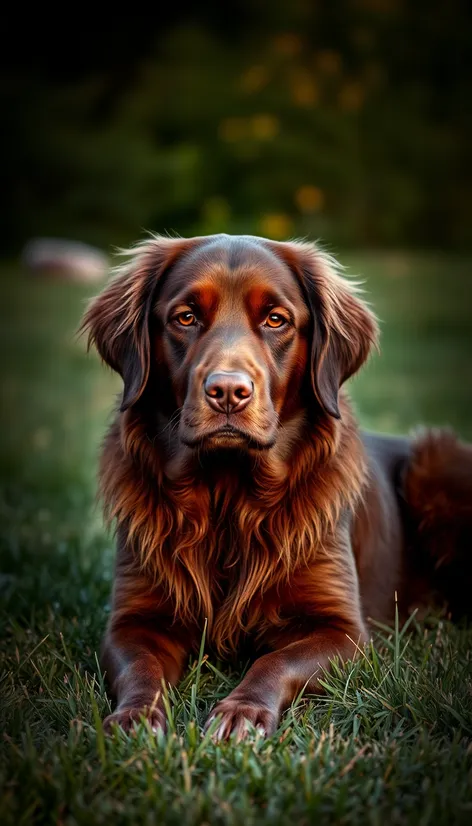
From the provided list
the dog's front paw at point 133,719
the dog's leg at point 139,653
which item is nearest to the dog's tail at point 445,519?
the dog's leg at point 139,653

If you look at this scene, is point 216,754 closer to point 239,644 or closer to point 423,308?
point 239,644

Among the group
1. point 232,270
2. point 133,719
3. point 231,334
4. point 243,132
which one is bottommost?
point 133,719

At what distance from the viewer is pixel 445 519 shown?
4.20 meters

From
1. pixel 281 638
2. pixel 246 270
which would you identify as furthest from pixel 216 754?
pixel 246 270

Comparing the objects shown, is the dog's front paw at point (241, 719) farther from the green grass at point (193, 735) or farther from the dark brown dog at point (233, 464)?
the dark brown dog at point (233, 464)

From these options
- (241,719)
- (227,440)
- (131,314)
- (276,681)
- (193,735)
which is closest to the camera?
(193,735)

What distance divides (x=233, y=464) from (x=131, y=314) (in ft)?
2.13

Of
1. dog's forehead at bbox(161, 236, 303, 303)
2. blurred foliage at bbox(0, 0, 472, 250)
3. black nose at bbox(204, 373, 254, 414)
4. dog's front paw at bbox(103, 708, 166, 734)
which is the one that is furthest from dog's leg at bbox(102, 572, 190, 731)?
blurred foliage at bbox(0, 0, 472, 250)

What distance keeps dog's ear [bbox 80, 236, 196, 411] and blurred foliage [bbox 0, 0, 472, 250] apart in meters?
16.6

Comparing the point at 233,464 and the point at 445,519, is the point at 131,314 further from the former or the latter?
the point at 445,519

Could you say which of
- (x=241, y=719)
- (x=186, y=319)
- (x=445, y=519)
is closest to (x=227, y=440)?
(x=186, y=319)

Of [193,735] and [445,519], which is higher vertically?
[445,519]

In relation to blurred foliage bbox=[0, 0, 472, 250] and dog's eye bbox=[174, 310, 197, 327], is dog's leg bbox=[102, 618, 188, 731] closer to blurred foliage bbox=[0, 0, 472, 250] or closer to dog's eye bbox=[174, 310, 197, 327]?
dog's eye bbox=[174, 310, 197, 327]

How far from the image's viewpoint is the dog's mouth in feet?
10.00
